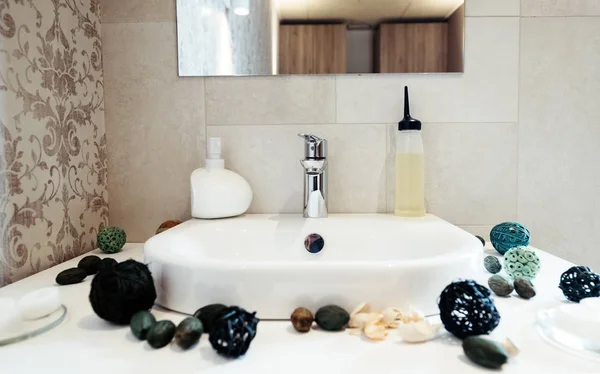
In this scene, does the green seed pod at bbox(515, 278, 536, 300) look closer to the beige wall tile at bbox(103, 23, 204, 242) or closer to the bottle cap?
the bottle cap

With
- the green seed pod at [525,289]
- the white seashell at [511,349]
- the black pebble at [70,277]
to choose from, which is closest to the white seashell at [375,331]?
the white seashell at [511,349]

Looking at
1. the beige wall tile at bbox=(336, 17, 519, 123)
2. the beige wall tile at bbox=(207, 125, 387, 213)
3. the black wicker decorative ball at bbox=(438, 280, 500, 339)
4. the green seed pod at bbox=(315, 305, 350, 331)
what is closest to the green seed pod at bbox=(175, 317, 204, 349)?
the green seed pod at bbox=(315, 305, 350, 331)

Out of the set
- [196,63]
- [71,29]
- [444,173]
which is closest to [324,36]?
[196,63]

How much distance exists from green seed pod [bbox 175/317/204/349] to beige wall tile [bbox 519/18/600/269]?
2.62 ft

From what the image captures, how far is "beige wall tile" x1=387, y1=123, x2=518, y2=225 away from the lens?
0.89 meters

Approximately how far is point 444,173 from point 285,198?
369 millimetres

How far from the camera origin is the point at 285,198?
91 centimetres

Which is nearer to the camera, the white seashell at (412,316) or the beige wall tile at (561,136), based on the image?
the white seashell at (412,316)

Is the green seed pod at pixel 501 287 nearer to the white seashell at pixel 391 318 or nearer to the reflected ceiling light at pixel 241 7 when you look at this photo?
the white seashell at pixel 391 318

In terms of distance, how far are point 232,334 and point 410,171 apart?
1.93 ft

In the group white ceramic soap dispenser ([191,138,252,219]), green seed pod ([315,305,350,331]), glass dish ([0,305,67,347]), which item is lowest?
glass dish ([0,305,67,347])

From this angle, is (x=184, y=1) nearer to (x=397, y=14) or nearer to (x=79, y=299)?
(x=397, y=14)

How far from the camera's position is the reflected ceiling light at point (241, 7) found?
89cm

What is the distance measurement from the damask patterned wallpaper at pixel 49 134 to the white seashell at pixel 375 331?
59 centimetres
